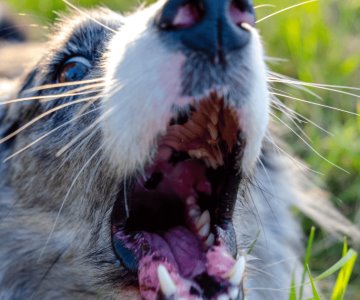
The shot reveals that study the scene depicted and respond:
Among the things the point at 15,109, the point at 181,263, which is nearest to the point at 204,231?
the point at 181,263

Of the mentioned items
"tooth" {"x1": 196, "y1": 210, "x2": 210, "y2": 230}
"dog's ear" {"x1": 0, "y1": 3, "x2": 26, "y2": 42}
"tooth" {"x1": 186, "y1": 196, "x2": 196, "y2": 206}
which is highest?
"dog's ear" {"x1": 0, "y1": 3, "x2": 26, "y2": 42}

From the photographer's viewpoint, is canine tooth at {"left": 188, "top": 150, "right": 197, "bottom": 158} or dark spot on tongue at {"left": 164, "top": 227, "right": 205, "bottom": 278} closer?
dark spot on tongue at {"left": 164, "top": 227, "right": 205, "bottom": 278}

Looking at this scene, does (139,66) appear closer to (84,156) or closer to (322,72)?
(84,156)

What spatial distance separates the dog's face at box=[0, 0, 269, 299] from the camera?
2479 millimetres

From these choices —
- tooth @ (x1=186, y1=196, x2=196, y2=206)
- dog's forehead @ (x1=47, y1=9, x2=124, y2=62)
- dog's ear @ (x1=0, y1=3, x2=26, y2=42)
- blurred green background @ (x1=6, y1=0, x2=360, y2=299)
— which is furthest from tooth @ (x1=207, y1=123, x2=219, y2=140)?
dog's ear @ (x1=0, y1=3, x2=26, y2=42)

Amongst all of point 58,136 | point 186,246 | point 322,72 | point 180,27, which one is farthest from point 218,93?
point 322,72

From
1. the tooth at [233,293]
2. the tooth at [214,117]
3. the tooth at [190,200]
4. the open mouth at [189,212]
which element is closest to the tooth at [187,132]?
the open mouth at [189,212]

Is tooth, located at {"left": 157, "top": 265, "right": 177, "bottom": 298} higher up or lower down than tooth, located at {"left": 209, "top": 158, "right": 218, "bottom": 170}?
lower down

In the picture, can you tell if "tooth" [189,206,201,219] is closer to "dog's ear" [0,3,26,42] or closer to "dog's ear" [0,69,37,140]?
"dog's ear" [0,69,37,140]

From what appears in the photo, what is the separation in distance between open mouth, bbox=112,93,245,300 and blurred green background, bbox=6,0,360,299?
1578 mm

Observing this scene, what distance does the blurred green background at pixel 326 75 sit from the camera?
15.4 feet

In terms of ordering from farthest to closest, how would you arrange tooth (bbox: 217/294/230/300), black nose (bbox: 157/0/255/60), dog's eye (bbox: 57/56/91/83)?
dog's eye (bbox: 57/56/91/83)
tooth (bbox: 217/294/230/300)
black nose (bbox: 157/0/255/60)

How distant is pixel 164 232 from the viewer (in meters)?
2.90

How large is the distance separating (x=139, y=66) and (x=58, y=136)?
89 cm
